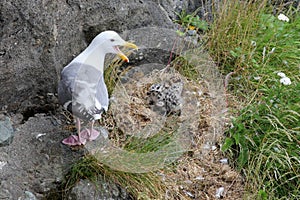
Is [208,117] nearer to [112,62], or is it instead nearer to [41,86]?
[112,62]

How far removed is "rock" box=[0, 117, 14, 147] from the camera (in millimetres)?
2089

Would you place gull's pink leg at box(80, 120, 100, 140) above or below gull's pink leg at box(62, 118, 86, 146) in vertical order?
above

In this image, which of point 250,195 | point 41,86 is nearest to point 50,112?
point 41,86

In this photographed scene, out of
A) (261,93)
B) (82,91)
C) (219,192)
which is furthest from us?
(261,93)

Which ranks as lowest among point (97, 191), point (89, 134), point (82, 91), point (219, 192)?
point (219, 192)

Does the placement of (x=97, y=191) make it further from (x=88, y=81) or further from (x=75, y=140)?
(x=88, y=81)

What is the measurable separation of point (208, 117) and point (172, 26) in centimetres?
76

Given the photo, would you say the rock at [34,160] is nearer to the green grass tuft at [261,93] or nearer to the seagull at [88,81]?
the seagull at [88,81]

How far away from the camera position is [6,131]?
2121mm

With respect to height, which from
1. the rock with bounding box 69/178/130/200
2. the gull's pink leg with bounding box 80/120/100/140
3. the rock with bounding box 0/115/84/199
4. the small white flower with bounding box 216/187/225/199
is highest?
the gull's pink leg with bounding box 80/120/100/140

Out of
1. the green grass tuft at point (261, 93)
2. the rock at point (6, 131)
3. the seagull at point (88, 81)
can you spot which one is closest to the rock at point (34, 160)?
the rock at point (6, 131)

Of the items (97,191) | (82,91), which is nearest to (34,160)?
(97,191)

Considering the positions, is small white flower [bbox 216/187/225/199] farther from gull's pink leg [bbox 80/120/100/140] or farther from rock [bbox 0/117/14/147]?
rock [bbox 0/117/14/147]

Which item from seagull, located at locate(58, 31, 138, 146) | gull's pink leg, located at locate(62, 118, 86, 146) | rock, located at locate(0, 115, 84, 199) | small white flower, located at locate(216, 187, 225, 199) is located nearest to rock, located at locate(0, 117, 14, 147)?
rock, located at locate(0, 115, 84, 199)
